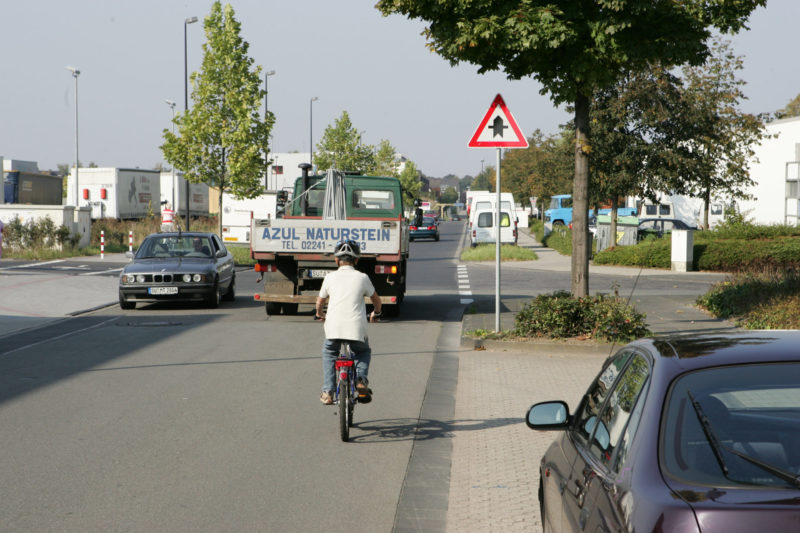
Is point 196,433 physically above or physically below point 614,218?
below

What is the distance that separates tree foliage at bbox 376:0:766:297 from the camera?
38.0ft

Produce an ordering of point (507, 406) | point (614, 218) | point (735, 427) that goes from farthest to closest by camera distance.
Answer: point (614, 218) → point (507, 406) → point (735, 427)

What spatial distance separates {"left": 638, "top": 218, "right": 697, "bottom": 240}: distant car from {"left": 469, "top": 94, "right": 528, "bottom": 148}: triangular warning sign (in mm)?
25939

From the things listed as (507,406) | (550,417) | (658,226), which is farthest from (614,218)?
(550,417)

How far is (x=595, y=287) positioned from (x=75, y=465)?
60.8 feet

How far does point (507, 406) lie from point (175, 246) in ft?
39.1

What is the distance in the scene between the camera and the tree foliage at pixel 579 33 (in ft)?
38.0

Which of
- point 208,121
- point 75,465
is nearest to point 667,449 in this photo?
point 75,465

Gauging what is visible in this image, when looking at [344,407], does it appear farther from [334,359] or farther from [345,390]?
[334,359]

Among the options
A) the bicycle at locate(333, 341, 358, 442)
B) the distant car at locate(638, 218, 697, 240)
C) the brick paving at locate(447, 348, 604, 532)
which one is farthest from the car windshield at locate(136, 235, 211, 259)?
the distant car at locate(638, 218, 697, 240)

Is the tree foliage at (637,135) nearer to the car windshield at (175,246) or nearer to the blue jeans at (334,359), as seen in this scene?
the car windshield at (175,246)

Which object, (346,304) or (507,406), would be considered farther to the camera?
(507,406)

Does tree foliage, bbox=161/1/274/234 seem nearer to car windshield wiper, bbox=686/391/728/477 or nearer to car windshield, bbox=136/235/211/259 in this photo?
car windshield, bbox=136/235/211/259

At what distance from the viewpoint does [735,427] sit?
284 cm
